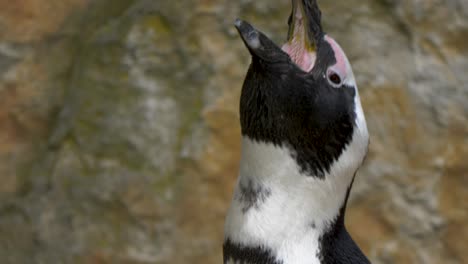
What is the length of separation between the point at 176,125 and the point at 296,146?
92 cm

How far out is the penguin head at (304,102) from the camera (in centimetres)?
118

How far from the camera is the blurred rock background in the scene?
2.03 m

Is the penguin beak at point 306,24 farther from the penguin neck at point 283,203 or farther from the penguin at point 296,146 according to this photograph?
the penguin neck at point 283,203

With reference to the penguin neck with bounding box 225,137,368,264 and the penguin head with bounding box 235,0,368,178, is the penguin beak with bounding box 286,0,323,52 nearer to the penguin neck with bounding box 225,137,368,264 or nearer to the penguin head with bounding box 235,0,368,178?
the penguin head with bounding box 235,0,368,178

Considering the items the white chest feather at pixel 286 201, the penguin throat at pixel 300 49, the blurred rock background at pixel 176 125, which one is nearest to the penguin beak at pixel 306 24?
the penguin throat at pixel 300 49

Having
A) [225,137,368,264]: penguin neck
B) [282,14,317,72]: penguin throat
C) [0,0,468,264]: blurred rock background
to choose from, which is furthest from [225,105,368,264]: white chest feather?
[0,0,468,264]: blurred rock background

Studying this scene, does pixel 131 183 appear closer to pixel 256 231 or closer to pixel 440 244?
pixel 440 244

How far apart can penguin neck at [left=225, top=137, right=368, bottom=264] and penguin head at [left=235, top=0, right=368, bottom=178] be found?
0.01 m

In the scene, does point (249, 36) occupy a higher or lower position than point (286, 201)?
higher

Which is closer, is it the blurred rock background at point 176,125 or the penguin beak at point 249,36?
the penguin beak at point 249,36

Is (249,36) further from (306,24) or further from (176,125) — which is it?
(176,125)

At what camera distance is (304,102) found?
119 centimetres

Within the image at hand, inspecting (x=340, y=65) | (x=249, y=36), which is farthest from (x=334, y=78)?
(x=249, y=36)

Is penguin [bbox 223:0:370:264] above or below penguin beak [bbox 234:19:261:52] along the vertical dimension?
below
